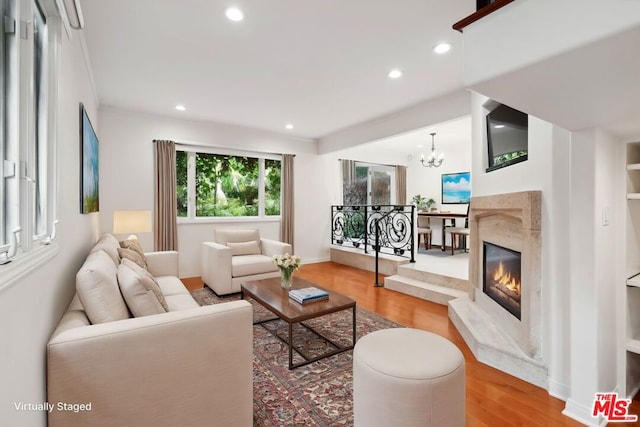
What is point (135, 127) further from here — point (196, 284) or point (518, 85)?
point (518, 85)

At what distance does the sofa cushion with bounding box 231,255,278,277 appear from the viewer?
408 centimetres

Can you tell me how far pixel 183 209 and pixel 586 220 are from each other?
519 centimetres

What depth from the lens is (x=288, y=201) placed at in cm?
610

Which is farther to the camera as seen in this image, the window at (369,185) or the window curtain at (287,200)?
the window at (369,185)

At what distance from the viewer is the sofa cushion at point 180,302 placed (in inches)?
91.6

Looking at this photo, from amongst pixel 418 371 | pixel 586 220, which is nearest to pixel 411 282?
pixel 586 220

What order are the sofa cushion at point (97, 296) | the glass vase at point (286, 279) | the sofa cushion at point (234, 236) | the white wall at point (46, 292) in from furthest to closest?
the sofa cushion at point (234, 236) < the glass vase at point (286, 279) < the sofa cushion at point (97, 296) < the white wall at point (46, 292)

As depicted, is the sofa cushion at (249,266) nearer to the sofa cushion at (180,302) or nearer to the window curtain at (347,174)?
the sofa cushion at (180,302)

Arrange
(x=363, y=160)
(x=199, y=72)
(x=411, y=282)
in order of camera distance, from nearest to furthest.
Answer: (x=199, y=72) → (x=411, y=282) → (x=363, y=160)

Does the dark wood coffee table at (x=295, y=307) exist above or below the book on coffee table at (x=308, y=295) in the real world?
below

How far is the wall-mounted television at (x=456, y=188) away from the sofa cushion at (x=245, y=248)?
523 centimetres

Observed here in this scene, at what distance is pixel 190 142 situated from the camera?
5.07 m

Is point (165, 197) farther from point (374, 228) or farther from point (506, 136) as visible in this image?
point (506, 136)

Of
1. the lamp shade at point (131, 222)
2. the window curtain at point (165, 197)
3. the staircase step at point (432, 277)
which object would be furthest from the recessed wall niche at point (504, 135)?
the window curtain at point (165, 197)
